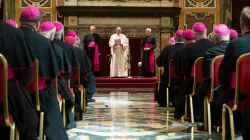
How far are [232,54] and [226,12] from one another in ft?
46.1

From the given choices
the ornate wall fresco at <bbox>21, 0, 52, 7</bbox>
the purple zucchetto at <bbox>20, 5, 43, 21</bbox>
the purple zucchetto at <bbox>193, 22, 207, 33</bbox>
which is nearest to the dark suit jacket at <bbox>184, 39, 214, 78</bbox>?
the purple zucchetto at <bbox>193, 22, 207, 33</bbox>

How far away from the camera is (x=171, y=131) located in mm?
6207

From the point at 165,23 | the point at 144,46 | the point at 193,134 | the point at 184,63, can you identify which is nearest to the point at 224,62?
the point at 193,134

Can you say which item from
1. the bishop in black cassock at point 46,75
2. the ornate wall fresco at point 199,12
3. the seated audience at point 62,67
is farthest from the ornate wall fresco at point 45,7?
the bishop in black cassock at point 46,75

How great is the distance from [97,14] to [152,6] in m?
2.03

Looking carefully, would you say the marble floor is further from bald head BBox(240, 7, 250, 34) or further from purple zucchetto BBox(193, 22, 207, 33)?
bald head BBox(240, 7, 250, 34)

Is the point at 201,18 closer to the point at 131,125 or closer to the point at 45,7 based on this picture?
the point at 45,7

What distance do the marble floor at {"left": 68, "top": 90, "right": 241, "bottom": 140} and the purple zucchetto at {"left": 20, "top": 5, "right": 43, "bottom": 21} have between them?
1797 mm

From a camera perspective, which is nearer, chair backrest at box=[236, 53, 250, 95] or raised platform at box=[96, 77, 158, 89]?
chair backrest at box=[236, 53, 250, 95]

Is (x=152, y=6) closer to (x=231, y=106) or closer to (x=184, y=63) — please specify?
(x=184, y=63)

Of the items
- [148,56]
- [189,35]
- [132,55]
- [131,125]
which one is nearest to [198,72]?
[189,35]

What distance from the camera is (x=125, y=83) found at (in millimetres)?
15141

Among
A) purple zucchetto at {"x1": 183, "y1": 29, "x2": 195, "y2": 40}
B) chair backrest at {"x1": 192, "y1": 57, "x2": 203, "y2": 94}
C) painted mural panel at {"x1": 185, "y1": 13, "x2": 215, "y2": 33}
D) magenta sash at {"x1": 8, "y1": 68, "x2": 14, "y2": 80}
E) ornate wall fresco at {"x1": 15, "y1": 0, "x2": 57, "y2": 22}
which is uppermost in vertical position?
ornate wall fresco at {"x1": 15, "y1": 0, "x2": 57, "y2": 22}

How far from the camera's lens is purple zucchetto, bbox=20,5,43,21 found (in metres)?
4.18
